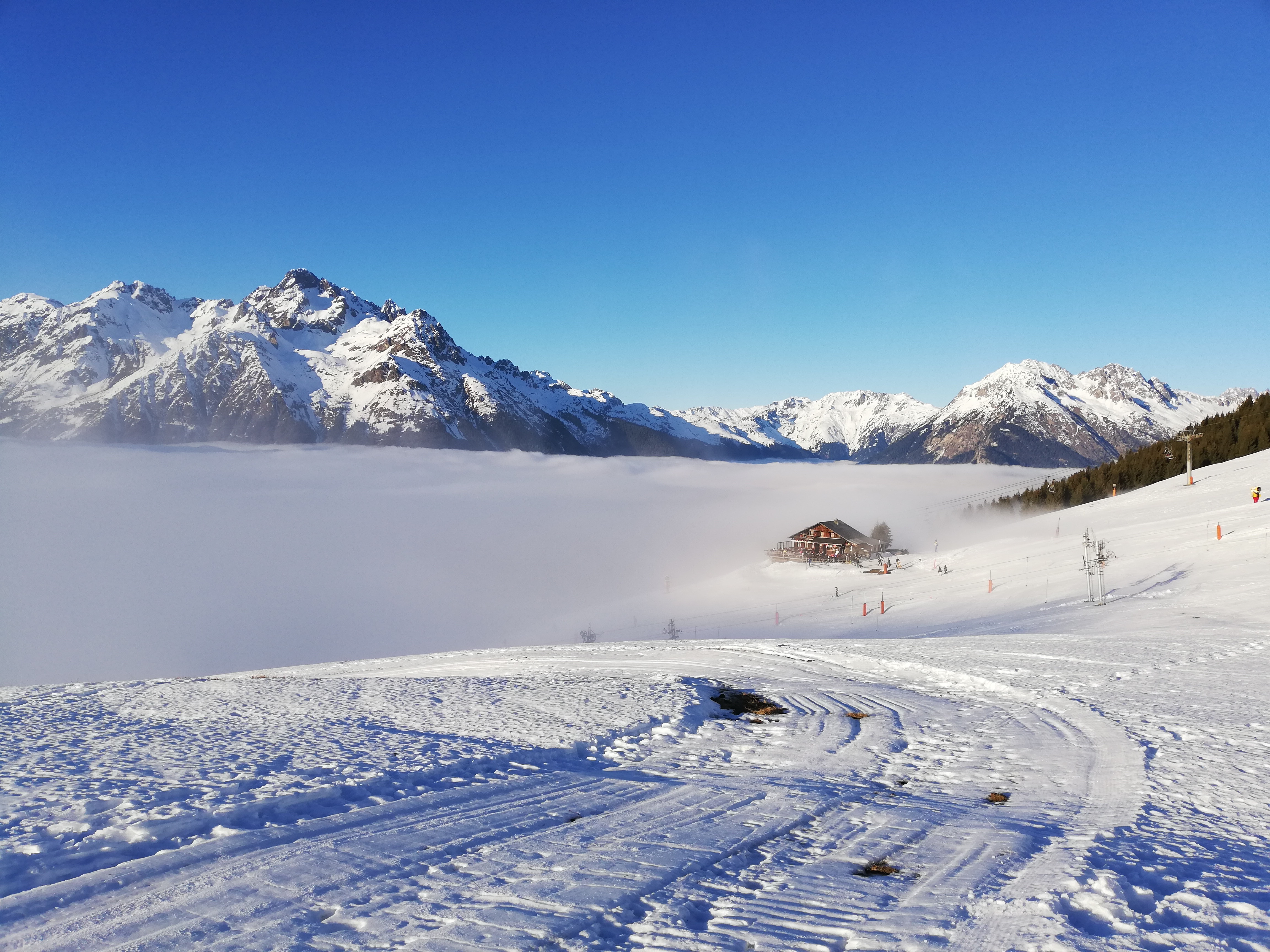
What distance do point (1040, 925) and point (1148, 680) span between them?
38.4ft

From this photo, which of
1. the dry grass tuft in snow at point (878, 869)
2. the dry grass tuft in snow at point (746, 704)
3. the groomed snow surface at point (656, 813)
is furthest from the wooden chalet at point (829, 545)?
the dry grass tuft in snow at point (878, 869)

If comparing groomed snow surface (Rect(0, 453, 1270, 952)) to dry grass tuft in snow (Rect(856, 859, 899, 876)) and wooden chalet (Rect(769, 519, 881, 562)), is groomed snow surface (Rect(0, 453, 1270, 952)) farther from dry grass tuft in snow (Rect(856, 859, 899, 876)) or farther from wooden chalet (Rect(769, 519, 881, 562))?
wooden chalet (Rect(769, 519, 881, 562))

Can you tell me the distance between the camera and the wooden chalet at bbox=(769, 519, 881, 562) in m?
92.4

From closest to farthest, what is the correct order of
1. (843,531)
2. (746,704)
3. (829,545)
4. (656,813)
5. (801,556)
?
(656,813) < (746,704) < (829,545) < (801,556) < (843,531)

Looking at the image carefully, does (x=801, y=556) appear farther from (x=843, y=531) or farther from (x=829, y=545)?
(x=843, y=531)

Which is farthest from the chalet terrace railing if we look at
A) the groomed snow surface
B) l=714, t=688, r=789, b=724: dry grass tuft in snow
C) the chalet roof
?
l=714, t=688, r=789, b=724: dry grass tuft in snow

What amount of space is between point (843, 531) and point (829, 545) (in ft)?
11.5

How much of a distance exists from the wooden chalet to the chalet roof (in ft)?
0.18

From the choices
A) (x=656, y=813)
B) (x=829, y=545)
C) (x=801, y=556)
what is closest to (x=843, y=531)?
(x=829, y=545)

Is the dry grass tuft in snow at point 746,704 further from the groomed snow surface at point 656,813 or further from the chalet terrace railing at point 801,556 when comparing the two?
the chalet terrace railing at point 801,556

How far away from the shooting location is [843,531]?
96062 mm

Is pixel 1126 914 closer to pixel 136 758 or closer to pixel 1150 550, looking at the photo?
pixel 136 758

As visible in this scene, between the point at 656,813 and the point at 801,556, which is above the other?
the point at 656,813

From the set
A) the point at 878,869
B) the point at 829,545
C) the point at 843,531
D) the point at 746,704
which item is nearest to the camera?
the point at 878,869
